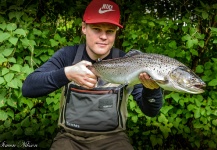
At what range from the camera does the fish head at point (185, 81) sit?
229 cm

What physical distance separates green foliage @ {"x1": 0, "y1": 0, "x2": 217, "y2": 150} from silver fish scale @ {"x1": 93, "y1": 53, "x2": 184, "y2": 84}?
1430 millimetres

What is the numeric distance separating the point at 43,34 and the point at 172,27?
158 cm

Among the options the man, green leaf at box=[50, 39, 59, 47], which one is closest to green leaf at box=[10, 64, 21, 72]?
green leaf at box=[50, 39, 59, 47]

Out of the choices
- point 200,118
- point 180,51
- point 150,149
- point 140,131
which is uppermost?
point 180,51

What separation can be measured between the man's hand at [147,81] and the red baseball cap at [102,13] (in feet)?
2.12

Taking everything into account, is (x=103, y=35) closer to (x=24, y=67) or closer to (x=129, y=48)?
(x=24, y=67)

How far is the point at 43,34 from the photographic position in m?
4.20

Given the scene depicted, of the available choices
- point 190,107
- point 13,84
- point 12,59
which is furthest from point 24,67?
point 190,107

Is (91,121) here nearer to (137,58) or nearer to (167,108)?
(137,58)

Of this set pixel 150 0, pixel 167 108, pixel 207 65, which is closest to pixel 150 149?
pixel 167 108

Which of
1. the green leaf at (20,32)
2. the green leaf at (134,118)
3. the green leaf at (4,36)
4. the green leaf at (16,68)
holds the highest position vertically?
the green leaf at (20,32)

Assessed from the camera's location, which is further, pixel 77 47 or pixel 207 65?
pixel 207 65

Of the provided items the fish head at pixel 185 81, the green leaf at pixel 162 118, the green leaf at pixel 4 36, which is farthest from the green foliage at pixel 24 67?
the fish head at pixel 185 81

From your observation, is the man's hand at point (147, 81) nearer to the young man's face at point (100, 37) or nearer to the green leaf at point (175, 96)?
the young man's face at point (100, 37)
